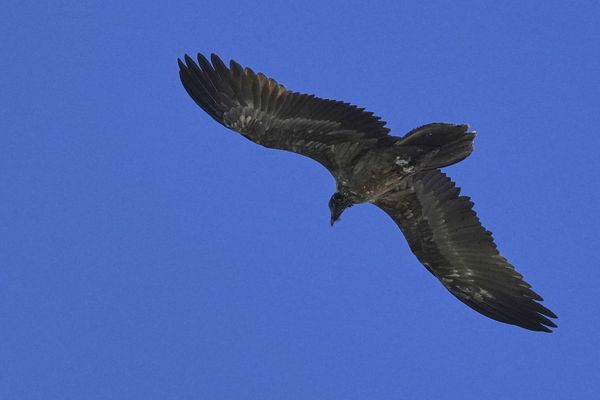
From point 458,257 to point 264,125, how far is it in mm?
3471

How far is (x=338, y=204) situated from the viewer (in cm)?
1255

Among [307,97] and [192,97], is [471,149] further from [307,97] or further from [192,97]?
[192,97]

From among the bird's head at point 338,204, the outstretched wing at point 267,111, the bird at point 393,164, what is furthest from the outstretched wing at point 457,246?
the outstretched wing at point 267,111

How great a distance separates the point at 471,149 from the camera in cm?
1106

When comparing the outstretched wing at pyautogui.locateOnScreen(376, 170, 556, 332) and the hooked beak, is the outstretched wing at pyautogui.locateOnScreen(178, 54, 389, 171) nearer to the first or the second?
the hooked beak

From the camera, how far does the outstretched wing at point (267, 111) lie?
11.2 metres

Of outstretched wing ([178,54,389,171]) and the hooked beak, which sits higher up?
outstretched wing ([178,54,389,171])

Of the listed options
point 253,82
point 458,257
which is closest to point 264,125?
point 253,82

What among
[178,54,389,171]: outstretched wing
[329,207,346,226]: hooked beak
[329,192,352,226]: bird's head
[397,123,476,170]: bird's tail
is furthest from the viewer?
[329,207,346,226]: hooked beak

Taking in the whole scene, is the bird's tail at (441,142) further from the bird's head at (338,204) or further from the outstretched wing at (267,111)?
the bird's head at (338,204)

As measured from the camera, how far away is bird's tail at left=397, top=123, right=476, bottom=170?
1105 centimetres

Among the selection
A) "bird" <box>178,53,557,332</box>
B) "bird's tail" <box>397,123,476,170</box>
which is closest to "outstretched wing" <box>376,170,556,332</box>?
"bird" <box>178,53,557,332</box>

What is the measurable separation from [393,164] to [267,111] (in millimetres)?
1799

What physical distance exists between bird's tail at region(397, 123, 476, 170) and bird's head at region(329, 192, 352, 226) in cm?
134
